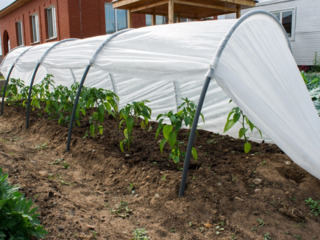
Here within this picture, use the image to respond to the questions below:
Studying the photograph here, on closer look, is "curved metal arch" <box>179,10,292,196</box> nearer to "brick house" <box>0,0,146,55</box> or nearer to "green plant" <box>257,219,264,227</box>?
"green plant" <box>257,219,264,227</box>

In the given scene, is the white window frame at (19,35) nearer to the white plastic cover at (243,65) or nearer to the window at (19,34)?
the window at (19,34)

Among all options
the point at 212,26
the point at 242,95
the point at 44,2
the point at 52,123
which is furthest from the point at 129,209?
the point at 44,2

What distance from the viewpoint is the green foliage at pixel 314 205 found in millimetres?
2702

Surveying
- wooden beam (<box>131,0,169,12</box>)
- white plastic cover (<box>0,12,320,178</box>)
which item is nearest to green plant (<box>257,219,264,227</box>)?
white plastic cover (<box>0,12,320,178</box>)

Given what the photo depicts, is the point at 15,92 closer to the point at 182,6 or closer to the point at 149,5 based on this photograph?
the point at 149,5

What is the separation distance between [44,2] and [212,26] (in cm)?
1222

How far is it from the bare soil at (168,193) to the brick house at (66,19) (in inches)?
335

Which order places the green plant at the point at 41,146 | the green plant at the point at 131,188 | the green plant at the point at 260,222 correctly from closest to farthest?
the green plant at the point at 260,222, the green plant at the point at 131,188, the green plant at the point at 41,146

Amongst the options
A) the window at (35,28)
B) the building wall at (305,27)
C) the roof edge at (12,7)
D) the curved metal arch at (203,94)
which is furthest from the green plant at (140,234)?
the roof edge at (12,7)

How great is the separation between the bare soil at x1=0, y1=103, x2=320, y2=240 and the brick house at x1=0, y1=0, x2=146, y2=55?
8504mm

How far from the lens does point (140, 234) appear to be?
2549 millimetres

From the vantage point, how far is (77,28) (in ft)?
38.8

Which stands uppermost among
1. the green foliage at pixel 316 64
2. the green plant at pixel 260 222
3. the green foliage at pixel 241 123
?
the green foliage at pixel 316 64

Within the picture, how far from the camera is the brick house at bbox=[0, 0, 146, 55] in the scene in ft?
38.5
